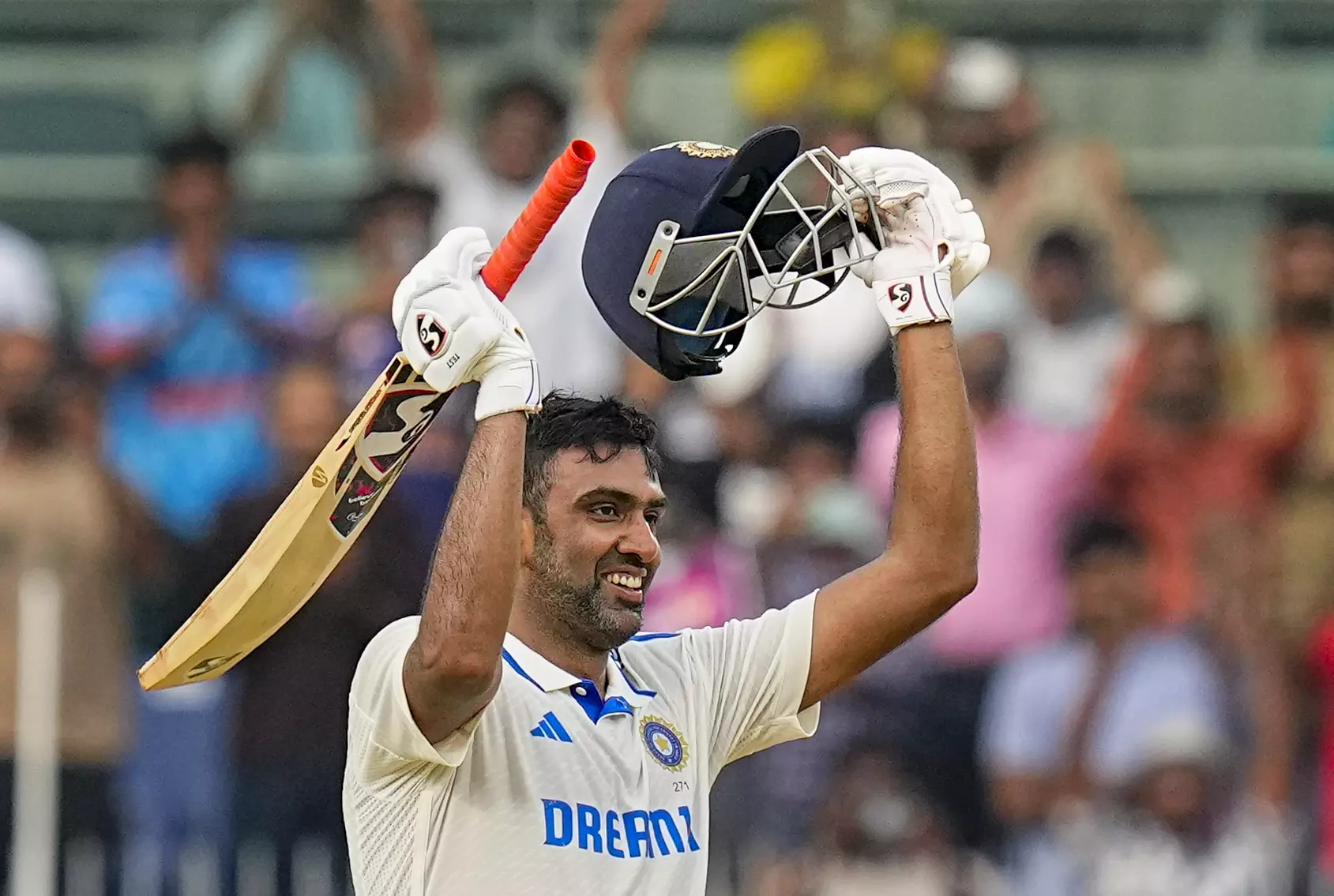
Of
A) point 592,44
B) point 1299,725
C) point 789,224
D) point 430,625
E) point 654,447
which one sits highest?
point 592,44

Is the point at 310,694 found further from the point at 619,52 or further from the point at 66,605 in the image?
the point at 619,52

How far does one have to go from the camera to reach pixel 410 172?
9.02 meters

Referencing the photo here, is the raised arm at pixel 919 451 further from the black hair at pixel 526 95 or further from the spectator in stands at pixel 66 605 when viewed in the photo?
the black hair at pixel 526 95

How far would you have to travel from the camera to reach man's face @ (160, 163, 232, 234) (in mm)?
8812

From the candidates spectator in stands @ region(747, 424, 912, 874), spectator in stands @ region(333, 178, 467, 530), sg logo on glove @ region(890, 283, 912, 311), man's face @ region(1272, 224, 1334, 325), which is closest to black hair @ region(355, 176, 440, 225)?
spectator in stands @ region(333, 178, 467, 530)

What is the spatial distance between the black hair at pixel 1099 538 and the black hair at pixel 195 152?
3.40 metres

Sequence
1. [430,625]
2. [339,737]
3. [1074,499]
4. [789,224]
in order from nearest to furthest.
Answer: [430,625]
[789,224]
[339,737]
[1074,499]

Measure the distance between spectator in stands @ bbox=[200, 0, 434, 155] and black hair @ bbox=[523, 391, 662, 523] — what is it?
15.9 feet

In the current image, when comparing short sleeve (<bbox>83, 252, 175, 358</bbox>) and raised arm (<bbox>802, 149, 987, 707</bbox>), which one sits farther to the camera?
short sleeve (<bbox>83, 252, 175, 358</bbox>)

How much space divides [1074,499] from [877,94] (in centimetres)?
183

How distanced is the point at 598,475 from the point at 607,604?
0.25m

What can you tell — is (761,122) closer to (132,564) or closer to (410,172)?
(410,172)

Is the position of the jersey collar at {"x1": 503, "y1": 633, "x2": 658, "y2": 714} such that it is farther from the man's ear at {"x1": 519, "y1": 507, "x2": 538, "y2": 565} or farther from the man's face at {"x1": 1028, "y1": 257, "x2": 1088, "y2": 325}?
the man's face at {"x1": 1028, "y1": 257, "x2": 1088, "y2": 325}

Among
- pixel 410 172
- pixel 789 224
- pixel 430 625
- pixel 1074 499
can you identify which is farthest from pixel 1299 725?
pixel 430 625
